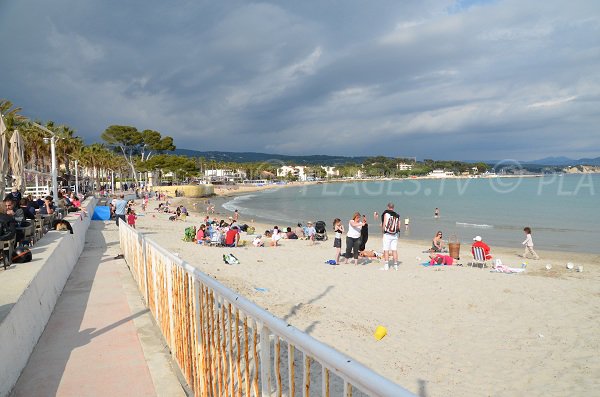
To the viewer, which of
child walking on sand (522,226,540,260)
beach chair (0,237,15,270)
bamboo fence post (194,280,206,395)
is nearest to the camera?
bamboo fence post (194,280,206,395)

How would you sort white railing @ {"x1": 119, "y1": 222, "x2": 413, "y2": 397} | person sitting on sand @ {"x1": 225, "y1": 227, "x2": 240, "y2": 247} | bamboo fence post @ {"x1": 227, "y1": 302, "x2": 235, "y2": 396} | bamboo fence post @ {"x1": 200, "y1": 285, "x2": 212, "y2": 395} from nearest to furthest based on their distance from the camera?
white railing @ {"x1": 119, "y1": 222, "x2": 413, "y2": 397} < bamboo fence post @ {"x1": 227, "y1": 302, "x2": 235, "y2": 396} < bamboo fence post @ {"x1": 200, "y1": 285, "x2": 212, "y2": 395} < person sitting on sand @ {"x1": 225, "y1": 227, "x2": 240, "y2": 247}

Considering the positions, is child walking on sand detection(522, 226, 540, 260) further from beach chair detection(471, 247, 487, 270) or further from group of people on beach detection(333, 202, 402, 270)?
group of people on beach detection(333, 202, 402, 270)

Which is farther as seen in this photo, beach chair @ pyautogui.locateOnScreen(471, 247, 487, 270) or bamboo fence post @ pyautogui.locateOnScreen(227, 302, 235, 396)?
beach chair @ pyautogui.locateOnScreen(471, 247, 487, 270)

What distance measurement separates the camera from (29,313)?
4742 millimetres

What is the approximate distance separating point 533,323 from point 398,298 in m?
2.61

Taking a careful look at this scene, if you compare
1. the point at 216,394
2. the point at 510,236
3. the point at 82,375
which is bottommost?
the point at 510,236

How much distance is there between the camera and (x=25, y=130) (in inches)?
1512

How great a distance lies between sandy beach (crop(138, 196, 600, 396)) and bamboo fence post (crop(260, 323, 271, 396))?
3689 millimetres

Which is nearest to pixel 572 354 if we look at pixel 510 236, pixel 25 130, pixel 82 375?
pixel 82 375

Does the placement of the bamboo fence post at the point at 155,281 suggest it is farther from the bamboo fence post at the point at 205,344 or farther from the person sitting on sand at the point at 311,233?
the person sitting on sand at the point at 311,233

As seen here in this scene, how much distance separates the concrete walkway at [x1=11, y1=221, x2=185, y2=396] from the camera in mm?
3865

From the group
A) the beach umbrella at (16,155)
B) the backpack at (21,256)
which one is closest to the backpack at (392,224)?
the backpack at (21,256)

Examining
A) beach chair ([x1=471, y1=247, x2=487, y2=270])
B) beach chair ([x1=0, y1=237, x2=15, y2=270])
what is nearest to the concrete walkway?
beach chair ([x1=0, y1=237, x2=15, y2=270])

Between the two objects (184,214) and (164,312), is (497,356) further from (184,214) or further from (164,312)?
(184,214)
